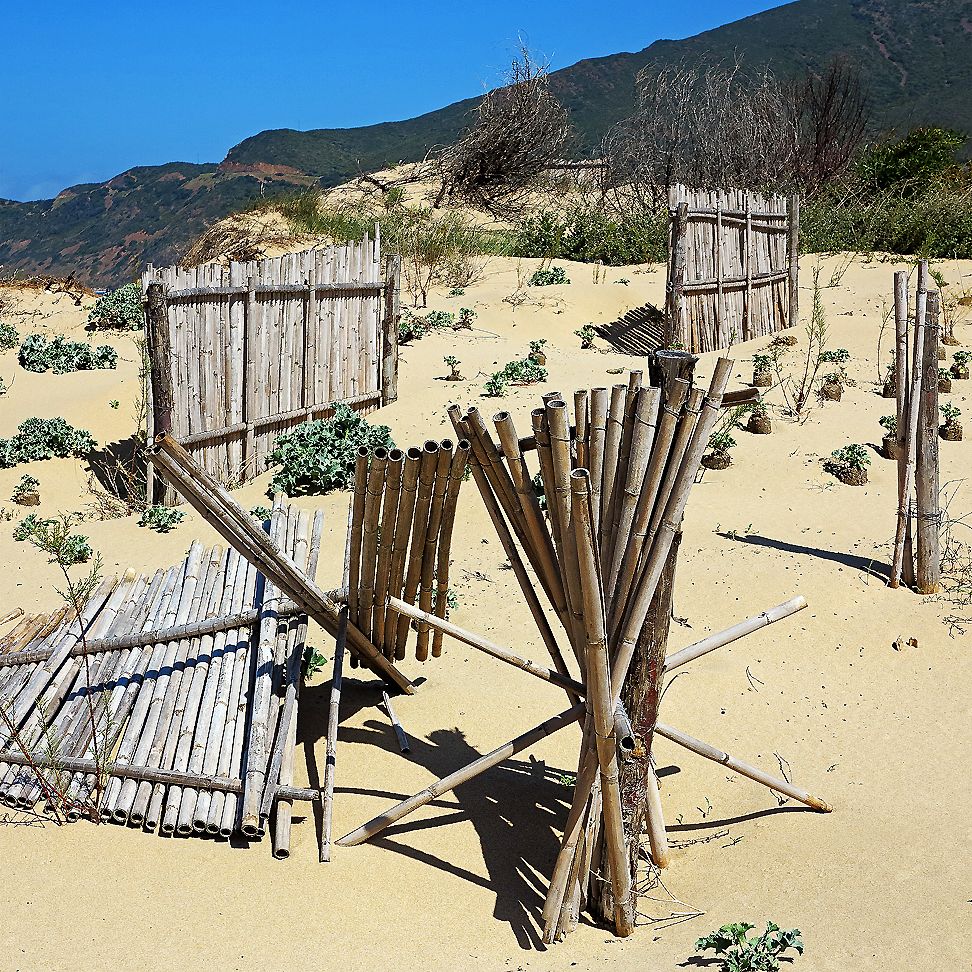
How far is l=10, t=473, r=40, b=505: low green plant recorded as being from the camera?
765 centimetres

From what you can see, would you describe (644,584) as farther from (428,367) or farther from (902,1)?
(902,1)

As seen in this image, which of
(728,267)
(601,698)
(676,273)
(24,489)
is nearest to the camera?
(601,698)

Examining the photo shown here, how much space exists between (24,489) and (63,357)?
4017 millimetres

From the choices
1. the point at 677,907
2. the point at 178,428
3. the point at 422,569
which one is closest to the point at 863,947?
the point at 677,907

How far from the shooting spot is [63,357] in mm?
11172

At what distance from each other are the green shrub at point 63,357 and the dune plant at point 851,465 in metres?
8.12

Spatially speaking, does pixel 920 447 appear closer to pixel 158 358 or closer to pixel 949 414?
pixel 949 414

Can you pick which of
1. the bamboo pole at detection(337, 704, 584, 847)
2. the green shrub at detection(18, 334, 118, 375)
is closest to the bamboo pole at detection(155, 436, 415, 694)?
the bamboo pole at detection(337, 704, 584, 847)

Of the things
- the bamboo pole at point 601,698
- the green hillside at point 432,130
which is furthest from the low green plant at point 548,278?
the bamboo pole at point 601,698

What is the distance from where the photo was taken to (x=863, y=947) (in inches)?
119

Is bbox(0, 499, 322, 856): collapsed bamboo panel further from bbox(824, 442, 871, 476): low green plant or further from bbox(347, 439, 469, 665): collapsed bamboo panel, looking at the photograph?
bbox(824, 442, 871, 476): low green plant

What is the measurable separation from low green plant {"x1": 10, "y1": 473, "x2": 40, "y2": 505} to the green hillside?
30.7 ft

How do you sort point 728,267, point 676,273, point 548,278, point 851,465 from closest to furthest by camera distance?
1. point 851,465
2. point 676,273
3. point 728,267
4. point 548,278

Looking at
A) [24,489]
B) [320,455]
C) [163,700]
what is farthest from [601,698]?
[24,489]
